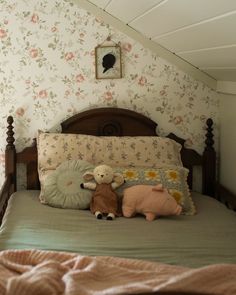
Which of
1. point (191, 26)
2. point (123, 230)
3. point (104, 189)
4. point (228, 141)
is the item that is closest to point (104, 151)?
point (104, 189)

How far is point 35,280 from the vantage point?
1075 millimetres

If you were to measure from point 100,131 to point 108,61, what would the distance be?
448 mm

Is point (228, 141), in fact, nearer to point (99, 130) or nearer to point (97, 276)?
point (99, 130)

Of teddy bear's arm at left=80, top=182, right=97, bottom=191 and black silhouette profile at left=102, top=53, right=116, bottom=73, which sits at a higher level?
black silhouette profile at left=102, top=53, right=116, bottom=73

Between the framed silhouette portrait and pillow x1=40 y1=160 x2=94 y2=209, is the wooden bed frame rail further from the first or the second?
pillow x1=40 y1=160 x2=94 y2=209

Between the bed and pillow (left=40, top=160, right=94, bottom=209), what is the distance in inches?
1.7

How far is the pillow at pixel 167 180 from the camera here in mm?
2172

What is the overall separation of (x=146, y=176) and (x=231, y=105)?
0.75 m

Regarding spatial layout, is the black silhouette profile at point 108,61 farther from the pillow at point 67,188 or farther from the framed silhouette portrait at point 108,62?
the pillow at point 67,188

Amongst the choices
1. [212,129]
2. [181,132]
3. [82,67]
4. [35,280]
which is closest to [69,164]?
[82,67]

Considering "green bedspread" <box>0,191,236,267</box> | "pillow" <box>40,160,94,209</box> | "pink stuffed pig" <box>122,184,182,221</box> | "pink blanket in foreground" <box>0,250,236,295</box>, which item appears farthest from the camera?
"pillow" <box>40,160,94,209</box>

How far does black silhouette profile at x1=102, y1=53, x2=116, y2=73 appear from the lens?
260 cm

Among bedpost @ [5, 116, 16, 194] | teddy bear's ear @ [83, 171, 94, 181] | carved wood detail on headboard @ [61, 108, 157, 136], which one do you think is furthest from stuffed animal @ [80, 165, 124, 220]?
bedpost @ [5, 116, 16, 194]

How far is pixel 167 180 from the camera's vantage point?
7.35 feet
